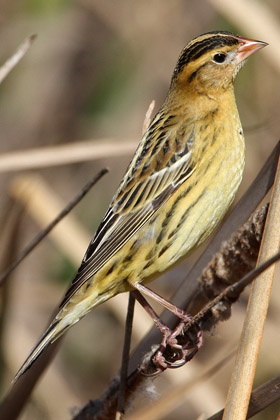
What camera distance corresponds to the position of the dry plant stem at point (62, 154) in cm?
373

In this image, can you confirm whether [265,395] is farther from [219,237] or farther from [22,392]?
[22,392]

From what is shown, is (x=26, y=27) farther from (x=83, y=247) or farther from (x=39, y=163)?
(x=39, y=163)

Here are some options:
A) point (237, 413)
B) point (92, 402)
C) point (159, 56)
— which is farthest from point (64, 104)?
point (237, 413)

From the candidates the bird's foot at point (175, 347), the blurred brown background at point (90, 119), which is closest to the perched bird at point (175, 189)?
the bird's foot at point (175, 347)

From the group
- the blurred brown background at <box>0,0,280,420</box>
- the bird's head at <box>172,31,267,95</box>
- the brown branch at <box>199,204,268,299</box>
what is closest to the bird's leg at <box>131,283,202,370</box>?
the brown branch at <box>199,204,268,299</box>

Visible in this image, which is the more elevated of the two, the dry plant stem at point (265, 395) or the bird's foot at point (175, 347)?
the dry plant stem at point (265, 395)

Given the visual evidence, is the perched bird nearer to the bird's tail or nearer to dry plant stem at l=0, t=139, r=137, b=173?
the bird's tail

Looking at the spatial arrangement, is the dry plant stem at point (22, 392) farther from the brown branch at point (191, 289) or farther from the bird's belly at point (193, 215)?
the bird's belly at point (193, 215)

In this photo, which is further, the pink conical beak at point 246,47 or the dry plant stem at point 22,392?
the pink conical beak at point 246,47

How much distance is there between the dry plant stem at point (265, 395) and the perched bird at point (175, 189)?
869mm

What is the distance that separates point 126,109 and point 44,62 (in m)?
1.35

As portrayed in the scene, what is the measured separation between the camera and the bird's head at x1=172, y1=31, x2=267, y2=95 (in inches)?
148

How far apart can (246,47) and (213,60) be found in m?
0.21

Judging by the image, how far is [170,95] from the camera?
406cm
